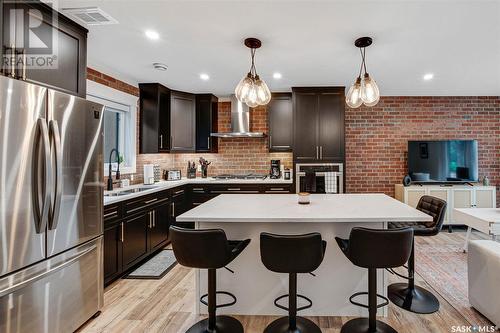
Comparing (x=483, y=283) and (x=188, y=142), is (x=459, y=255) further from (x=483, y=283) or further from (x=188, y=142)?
(x=188, y=142)

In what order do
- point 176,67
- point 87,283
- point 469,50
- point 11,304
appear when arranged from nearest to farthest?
point 11,304
point 87,283
point 469,50
point 176,67

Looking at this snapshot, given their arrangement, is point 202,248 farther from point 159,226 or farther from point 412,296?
point 159,226

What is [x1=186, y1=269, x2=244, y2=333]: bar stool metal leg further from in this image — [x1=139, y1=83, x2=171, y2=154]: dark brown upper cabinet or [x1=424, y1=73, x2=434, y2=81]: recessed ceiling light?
[x1=424, y1=73, x2=434, y2=81]: recessed ceiling light

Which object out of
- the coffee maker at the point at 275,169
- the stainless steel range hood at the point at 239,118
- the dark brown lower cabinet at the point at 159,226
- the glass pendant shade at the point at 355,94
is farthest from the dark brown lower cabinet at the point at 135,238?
the glass pendant shade at the point at 355,94

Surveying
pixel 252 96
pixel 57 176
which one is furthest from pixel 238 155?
pixel 57 176

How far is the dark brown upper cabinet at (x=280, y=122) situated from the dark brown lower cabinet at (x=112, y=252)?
9.18ft

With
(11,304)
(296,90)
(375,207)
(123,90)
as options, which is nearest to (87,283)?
(11,304)

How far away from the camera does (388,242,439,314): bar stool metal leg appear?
94.4 inches

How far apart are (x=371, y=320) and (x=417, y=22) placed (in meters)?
2.41

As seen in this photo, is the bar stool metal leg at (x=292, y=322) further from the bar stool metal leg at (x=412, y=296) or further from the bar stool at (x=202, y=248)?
the bar stool metal leg at (x=412, y=296)

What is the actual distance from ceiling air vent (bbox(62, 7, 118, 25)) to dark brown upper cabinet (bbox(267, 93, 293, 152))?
2.89 metres

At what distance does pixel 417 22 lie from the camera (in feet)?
7.82

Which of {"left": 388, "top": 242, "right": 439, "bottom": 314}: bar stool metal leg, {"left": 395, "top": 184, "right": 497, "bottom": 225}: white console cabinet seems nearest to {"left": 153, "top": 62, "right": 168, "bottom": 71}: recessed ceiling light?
{"left": 388, "top": 242, "right": 439, "bottom": 314}: bar stool metal leg

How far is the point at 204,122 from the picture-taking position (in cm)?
504
